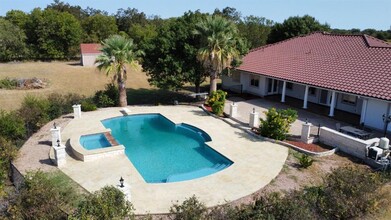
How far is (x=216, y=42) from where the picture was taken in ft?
84.1

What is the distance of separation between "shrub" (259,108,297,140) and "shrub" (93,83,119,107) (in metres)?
14.9

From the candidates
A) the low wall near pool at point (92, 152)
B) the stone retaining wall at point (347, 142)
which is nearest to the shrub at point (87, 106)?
the low wall near pool at point (92, 152)

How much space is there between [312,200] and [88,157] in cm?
1150

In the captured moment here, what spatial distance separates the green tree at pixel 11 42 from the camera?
57.5m

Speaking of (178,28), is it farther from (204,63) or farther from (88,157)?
(88,157)

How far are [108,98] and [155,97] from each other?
6.81 meters

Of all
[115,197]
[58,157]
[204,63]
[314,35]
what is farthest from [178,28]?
[115,197]

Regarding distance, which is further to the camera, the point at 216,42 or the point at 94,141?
the point at 216,42

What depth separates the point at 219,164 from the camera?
16922mm

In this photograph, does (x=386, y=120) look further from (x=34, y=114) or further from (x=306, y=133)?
(x=34, y=114)

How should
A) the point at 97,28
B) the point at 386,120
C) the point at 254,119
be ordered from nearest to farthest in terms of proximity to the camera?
the point at 386,120
the point at 254,119
the point at 97,28

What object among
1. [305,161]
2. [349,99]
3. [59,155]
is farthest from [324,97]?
[59,155]

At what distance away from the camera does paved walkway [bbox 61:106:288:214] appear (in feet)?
41.7

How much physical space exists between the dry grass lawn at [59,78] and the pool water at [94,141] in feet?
47.1
